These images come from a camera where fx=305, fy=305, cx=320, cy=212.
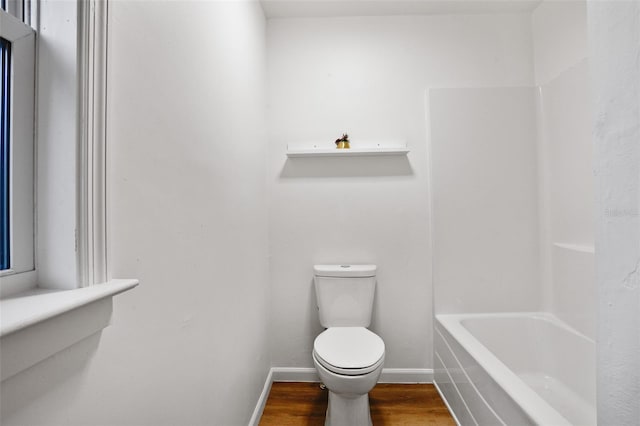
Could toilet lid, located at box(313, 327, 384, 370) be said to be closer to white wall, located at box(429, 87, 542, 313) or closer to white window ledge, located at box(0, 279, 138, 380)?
white wall, located at box(429, 87, 542, 313)

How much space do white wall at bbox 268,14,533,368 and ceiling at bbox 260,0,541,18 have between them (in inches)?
1.8

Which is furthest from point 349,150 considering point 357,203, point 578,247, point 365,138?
point 578,247

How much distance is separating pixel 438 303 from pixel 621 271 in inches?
63.5

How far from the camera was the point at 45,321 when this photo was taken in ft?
1.40

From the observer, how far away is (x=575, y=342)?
5.52ft

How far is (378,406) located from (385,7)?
249 cm

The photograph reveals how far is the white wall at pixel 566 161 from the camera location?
1.64m

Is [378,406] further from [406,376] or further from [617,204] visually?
[617,204]

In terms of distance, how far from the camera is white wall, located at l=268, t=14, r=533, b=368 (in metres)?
2.04

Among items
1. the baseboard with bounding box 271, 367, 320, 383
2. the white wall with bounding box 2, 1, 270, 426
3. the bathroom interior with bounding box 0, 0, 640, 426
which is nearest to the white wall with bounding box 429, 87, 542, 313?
the bathroom interior with bounding box 0, 0, 640, 426

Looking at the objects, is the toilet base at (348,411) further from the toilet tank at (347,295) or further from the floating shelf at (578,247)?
the floating shelf at (578,247)

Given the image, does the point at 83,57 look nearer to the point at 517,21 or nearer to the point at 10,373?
the point at 10,373

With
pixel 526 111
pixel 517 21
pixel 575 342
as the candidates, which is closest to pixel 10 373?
pixel 575 342

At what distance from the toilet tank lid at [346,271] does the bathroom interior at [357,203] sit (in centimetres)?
13
